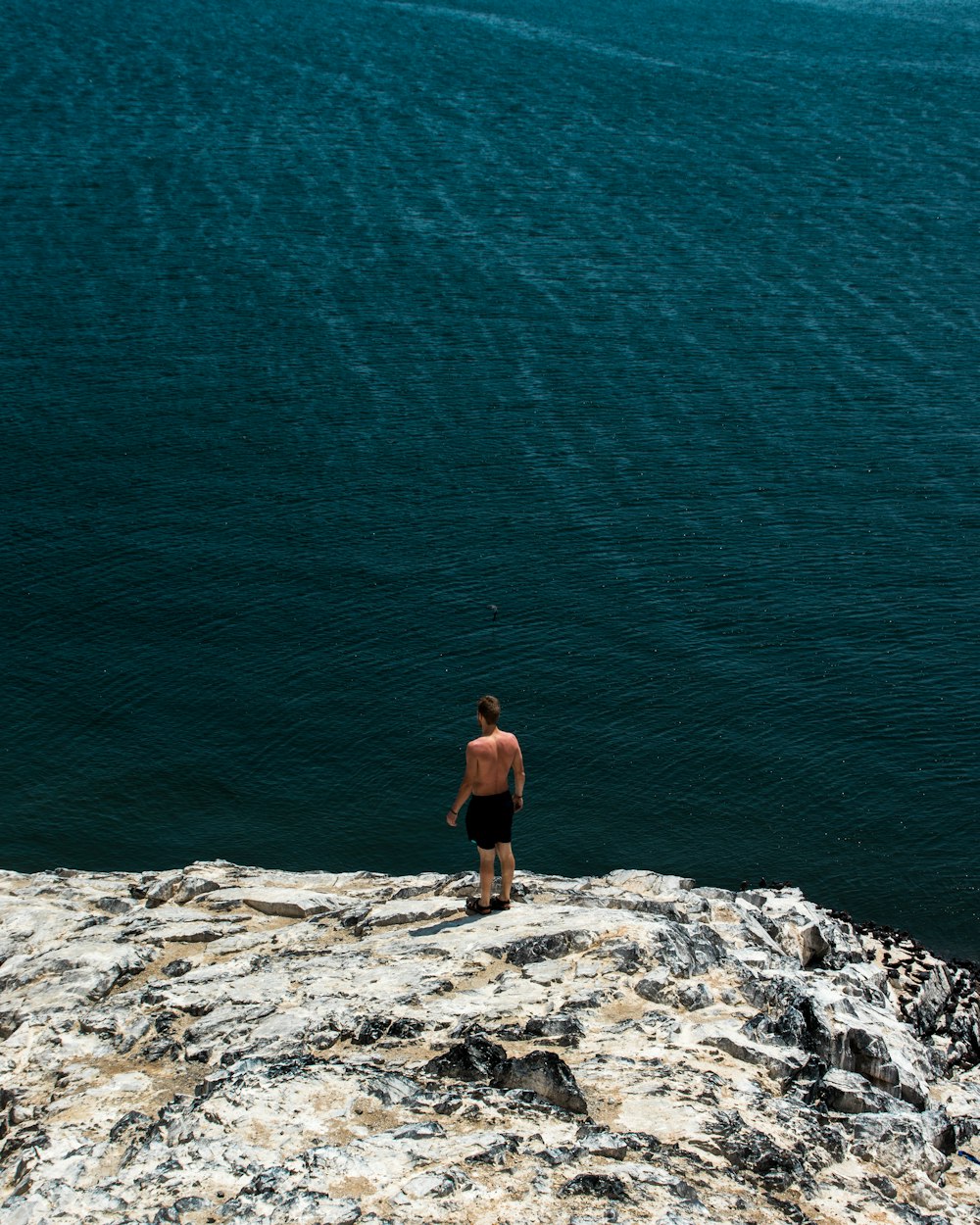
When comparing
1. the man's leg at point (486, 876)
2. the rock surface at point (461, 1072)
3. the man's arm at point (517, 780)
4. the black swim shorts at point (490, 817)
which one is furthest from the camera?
the man's leg at point (486, 876)

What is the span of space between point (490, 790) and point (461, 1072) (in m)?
4.38

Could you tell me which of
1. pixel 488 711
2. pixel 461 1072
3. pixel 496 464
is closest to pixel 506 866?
pixel 488 711

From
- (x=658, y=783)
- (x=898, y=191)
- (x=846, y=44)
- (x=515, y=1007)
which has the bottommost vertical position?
(x=658, y=783)

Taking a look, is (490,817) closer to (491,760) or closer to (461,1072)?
(491,760)

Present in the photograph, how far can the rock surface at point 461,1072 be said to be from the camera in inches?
535

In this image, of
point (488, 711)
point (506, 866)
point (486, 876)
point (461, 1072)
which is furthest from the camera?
point (486, 876)

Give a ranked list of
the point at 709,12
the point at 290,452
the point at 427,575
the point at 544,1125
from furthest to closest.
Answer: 1. the point at 709,12
2. the point at 290,452
3. the point at 427,575
4. the point at 544,1125

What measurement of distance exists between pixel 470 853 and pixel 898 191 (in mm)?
55914

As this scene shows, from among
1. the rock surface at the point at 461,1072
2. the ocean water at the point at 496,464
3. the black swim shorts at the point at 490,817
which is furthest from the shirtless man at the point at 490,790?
the ocean water at the point at 496,464

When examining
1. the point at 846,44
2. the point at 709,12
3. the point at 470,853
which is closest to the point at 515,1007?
the point at 470,853

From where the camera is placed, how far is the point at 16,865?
3059 cm

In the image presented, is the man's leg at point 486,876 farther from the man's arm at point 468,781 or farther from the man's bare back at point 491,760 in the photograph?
the man's bare back at point 491,760

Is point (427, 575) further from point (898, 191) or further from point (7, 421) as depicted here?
point (898, 191)

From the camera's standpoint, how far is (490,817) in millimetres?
18969
